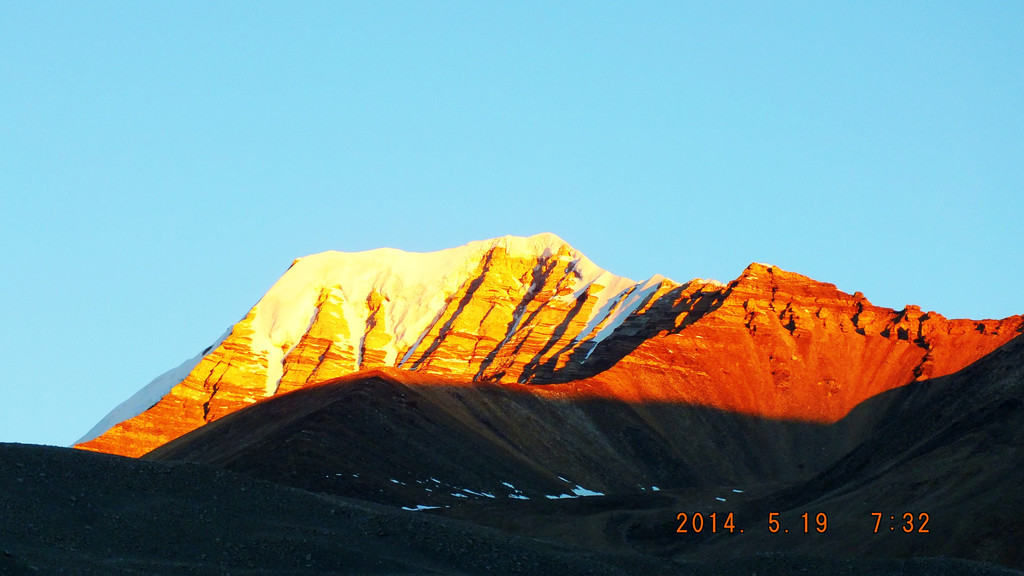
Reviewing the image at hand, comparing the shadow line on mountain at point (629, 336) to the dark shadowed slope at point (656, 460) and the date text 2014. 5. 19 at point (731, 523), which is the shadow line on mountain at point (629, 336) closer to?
the dark shadowed slope at point (656, 460)

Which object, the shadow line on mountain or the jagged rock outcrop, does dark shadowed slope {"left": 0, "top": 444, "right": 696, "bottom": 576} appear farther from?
the shadow line on mountain

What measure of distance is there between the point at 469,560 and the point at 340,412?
67986mm

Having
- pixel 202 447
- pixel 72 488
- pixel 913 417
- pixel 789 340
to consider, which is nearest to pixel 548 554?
pixel 72 488

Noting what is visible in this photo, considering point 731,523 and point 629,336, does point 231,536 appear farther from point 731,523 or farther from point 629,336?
point 629,336

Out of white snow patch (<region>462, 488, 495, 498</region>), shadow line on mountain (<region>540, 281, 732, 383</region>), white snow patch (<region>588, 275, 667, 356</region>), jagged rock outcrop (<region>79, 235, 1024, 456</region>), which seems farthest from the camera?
white snow patch (<region>588, 275, 667, 356</region>)

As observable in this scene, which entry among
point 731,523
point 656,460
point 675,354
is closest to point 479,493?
point 731,523

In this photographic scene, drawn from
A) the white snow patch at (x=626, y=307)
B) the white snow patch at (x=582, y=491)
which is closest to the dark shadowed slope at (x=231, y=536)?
the white snow patch at (x=582, y=491)

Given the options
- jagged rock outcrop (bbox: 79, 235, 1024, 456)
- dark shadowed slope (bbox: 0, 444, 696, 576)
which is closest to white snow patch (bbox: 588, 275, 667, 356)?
jagged rock outcrop (bbox: 79, 235, 1024, 456)

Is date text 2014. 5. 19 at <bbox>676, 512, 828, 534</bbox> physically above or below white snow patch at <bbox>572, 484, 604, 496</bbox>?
below

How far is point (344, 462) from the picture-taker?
104312mm

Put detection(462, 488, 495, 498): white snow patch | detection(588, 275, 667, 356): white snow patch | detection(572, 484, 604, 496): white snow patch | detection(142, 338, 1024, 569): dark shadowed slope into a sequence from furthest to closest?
detection(588, 275, 667, 356): white snow patch → detection(572, 484, 604, 496): white snow patch → detection(462, 488, 495, 498): white snow patch → detection(142, 338, 1024, 569): dark shadowed slope

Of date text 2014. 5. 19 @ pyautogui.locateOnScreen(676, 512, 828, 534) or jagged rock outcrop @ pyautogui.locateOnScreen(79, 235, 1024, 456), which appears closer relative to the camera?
date text 2014. 5. 19 @ pyautogui.locateOnScreen(676, 512, 828, 534)

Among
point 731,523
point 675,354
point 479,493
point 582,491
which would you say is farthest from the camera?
point 675,354

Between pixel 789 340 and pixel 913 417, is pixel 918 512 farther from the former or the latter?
pixel 789 340
